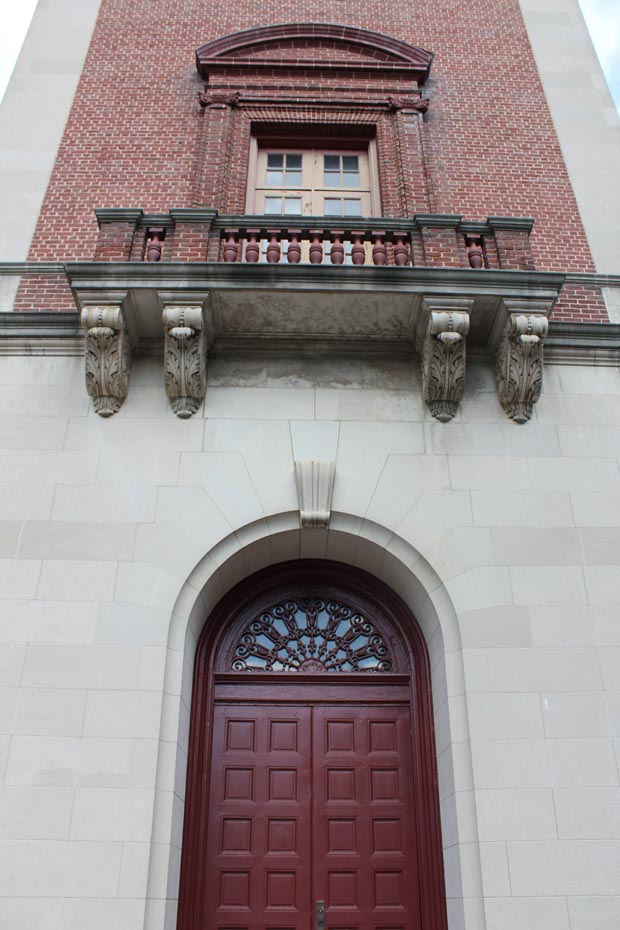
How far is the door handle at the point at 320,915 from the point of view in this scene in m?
6.31

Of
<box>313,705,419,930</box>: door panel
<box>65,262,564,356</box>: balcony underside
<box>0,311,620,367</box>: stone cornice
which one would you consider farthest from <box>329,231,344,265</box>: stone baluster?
<box>313,705,419,930</box>: door panel

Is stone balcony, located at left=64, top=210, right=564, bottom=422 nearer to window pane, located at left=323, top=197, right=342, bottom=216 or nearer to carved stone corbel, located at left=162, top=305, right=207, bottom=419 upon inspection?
carved stone corbel, located at left=162, top=305, right=207, bottom=419

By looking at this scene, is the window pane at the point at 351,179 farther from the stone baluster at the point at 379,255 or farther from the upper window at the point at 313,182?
the stone baluster at the point at 379,255

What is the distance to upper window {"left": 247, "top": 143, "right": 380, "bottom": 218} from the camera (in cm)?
983

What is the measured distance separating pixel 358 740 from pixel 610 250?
6.63 meters

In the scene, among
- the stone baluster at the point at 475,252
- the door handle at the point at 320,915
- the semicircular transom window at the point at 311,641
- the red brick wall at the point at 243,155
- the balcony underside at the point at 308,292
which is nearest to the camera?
the door handle at the point at 320,915

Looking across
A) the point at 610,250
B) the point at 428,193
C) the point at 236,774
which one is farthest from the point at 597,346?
the point at 236,774

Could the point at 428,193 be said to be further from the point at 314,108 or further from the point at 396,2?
the point at 396,2

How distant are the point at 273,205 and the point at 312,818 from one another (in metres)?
7.55

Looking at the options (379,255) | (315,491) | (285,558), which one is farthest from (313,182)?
(285,558)

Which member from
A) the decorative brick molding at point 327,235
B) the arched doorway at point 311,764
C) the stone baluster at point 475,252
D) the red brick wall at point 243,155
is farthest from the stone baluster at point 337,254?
the arched doorway at point 311,764

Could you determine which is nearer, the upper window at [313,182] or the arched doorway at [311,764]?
the arched doorway at [311,764]

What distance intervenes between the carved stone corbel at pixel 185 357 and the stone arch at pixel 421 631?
1.52 m

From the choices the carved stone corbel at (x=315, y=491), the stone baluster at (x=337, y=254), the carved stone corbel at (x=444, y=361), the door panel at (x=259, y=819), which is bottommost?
the door panel at (x=259, y=819)
